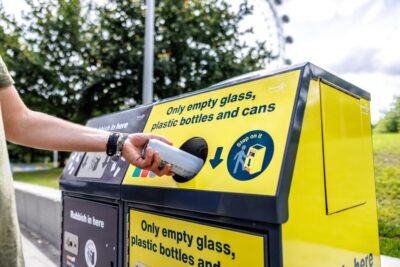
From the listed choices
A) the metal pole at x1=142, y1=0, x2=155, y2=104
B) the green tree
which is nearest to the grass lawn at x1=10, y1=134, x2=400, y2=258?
the metal pole at x1=142, y1=0, x2=155, y2=104

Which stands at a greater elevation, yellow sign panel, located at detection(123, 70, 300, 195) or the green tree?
the green tree

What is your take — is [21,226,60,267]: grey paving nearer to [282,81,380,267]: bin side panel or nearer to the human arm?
the human arm

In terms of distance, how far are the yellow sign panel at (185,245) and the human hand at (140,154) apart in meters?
0.23

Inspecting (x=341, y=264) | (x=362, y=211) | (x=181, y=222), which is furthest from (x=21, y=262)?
(x=362, y=211)

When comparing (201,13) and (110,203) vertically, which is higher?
(201,13)

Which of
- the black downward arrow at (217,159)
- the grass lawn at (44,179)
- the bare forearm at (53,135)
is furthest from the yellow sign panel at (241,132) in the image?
the grass lawn at (44,179)

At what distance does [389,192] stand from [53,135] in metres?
2.71

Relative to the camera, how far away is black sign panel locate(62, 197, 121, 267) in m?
1.84

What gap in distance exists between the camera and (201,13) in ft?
33.5

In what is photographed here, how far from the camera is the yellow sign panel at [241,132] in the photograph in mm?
1191

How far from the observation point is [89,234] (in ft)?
6.71

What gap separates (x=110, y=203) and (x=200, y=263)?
2.41 feet

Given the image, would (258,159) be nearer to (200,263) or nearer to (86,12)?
(200,263)

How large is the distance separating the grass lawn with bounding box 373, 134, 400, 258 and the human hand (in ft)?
5.64
